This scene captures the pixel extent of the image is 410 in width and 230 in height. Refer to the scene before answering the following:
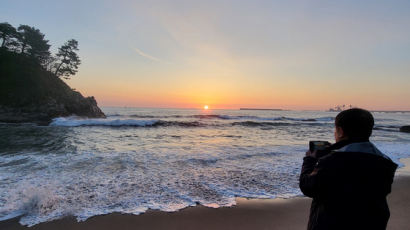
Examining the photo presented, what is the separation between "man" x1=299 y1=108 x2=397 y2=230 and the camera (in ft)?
4.49

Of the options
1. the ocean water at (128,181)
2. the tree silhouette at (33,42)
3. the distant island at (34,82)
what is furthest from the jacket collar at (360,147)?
the tree silhouette at (33,42)

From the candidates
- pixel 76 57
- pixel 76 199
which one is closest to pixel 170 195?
pixel 76 199

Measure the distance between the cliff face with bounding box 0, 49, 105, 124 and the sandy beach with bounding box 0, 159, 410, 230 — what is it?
26.4 metres

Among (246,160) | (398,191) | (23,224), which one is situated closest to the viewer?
(23,224)

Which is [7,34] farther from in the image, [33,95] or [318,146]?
[318,146]

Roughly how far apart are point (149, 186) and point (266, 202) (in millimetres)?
2517

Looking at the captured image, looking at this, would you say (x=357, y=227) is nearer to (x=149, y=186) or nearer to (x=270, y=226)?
(x=270, y=226)

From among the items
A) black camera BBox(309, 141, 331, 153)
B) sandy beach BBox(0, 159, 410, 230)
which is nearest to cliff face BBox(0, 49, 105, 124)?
sandy beach BBox(0, 159, 410, 230)

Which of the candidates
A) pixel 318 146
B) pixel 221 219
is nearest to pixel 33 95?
pixel 221 219

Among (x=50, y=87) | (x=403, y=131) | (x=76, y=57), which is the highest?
(x=76, y=57)

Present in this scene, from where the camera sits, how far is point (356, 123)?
1.47m

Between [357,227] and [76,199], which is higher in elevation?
[357,227]

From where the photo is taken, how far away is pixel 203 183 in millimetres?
5215

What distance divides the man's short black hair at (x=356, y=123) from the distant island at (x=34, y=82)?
2913 centimetres
